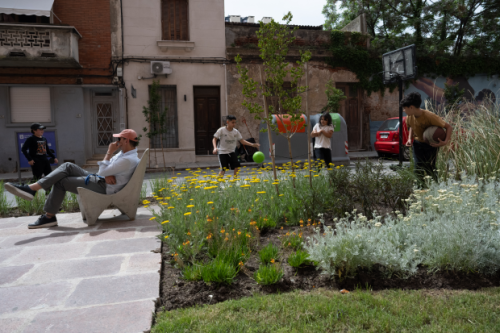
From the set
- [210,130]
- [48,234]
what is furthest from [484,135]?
[210,130]

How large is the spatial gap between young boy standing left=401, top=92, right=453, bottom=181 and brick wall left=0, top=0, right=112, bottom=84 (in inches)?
555

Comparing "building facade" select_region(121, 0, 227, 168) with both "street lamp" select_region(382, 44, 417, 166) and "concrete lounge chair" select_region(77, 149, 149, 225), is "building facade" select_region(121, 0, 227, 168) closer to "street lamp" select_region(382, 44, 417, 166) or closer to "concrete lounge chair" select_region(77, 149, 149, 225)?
"street lamp" select_region(382, 44, 417, 166)

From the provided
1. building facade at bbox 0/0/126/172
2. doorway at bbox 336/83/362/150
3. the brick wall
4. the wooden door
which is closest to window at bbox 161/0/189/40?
building facade at bbox 0/0/126/172

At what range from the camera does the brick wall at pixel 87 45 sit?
53.0 ft

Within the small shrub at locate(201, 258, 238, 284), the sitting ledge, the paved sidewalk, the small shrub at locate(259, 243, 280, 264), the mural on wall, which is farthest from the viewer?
the mural on wall

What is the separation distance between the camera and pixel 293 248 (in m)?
3.67

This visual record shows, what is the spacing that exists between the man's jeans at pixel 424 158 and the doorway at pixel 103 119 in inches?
557

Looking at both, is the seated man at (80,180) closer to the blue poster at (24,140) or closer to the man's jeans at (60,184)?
the man's jeans at (60,184)

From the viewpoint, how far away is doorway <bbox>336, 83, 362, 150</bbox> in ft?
65.8

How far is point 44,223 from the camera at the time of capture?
530cm

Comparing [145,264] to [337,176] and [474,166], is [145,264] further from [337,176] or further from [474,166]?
[474,166]

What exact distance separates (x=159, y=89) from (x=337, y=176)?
13715 mm

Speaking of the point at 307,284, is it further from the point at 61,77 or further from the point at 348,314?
the point at 61,77

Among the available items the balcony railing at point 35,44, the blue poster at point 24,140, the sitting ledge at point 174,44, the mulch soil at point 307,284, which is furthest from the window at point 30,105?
the mulch soil at point 307,284
